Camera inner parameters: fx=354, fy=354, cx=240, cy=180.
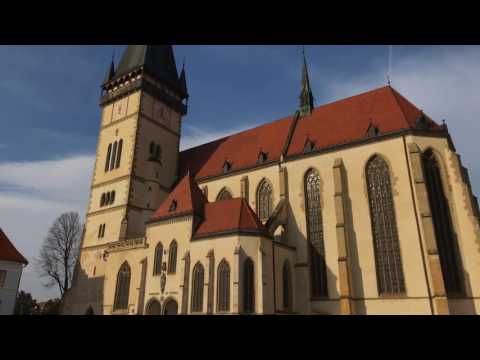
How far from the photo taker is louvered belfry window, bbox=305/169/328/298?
23625 millimetres

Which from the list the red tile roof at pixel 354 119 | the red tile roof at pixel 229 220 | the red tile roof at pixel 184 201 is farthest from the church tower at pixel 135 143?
the red tile roof at pixel 354 119

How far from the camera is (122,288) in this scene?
1056 inches

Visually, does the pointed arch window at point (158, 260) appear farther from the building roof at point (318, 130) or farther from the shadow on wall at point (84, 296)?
the building roof at point (318, 130)

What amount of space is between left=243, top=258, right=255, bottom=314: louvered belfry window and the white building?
57.9 ft

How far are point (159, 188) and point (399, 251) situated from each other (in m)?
21.7

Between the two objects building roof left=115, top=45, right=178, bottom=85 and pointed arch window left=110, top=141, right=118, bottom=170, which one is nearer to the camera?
pointed arch window left=110, top=141, right=118, bottom=170

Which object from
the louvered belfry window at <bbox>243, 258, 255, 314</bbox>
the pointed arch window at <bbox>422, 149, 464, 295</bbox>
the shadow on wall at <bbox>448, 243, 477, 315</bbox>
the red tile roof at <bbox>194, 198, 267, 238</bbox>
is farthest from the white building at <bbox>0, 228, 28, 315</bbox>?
the pointed arch window at <bbox>422, 149, 464, 295</bbox>

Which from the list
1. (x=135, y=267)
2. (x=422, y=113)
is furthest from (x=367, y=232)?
(x=135, y=267)

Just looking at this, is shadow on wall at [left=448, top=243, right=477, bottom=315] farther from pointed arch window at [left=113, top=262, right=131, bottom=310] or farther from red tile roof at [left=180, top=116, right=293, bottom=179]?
pointed arch window at [left=113, top=262, right=131, bottom=310]

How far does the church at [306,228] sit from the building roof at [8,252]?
16.9 ft

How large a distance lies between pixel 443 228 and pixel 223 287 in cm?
1401
